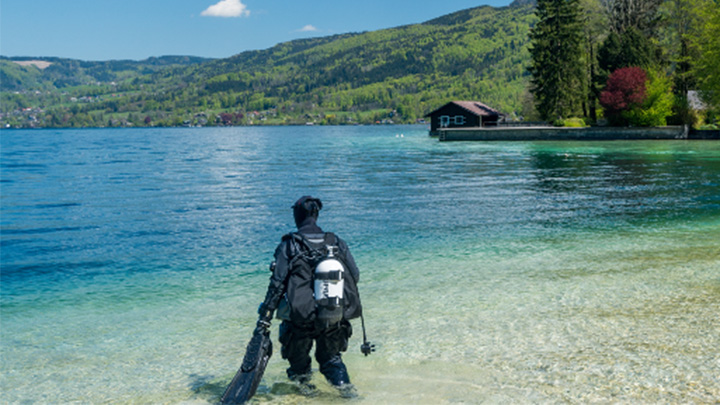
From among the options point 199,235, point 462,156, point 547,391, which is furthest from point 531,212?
point 462,156

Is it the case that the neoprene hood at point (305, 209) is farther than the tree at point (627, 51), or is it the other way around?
the tree at point (627, 51)

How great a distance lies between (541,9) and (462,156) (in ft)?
143

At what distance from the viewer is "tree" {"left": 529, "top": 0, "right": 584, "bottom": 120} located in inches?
3410

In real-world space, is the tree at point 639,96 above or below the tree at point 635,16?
below

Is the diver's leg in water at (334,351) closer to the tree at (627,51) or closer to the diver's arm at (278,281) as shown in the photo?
the diver's arm at (278,281)

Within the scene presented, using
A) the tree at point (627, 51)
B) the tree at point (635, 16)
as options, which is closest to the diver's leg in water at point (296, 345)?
the tree at point (627, 51)

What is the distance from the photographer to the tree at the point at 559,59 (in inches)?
3410

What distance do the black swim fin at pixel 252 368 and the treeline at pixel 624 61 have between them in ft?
254

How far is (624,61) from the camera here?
274 ft

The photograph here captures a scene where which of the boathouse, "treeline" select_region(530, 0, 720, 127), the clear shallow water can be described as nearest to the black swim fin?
the clear shallow water

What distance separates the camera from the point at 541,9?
296 feet

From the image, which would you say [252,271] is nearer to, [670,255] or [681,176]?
[670,255]

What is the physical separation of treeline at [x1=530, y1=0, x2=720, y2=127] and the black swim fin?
77.6 m

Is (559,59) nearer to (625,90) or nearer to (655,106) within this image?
(625,90)
